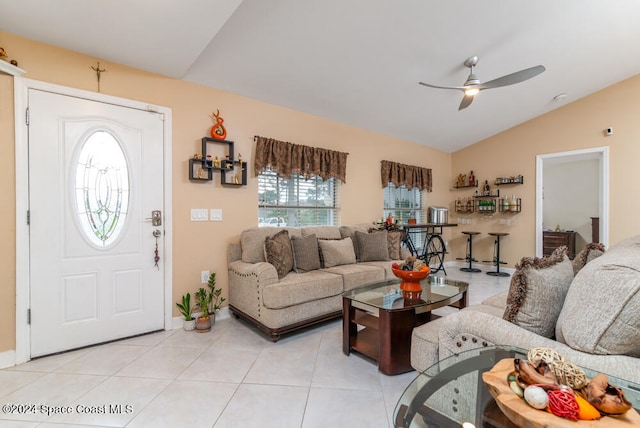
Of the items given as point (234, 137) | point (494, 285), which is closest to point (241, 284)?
point (234, 137)

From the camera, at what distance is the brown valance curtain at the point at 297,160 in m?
3.56

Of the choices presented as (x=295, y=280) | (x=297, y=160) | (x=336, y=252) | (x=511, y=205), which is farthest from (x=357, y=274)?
(x=511, y=205)

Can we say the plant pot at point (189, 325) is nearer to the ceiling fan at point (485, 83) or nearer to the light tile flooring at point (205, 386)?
the light tile flooring at point (205, 386)

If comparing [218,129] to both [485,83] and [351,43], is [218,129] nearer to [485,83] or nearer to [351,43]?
[351,43]

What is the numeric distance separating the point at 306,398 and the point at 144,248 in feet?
6.80

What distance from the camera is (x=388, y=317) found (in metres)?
2.05

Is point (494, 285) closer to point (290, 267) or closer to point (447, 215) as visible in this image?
point (447, 215)

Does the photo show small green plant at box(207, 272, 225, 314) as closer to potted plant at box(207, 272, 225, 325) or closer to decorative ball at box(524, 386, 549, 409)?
potted plant at box(207, 272, 225, 325)

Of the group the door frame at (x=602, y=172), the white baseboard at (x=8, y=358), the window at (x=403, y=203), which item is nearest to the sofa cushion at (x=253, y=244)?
the white baseboard at (x=8, y=358)

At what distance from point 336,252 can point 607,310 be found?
103 inches

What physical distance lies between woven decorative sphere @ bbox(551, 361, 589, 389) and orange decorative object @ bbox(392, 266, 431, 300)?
1404mm

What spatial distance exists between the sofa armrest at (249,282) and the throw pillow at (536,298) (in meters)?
1.91

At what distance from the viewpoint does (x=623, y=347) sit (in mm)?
1073

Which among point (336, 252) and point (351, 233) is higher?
point (351, 233)
